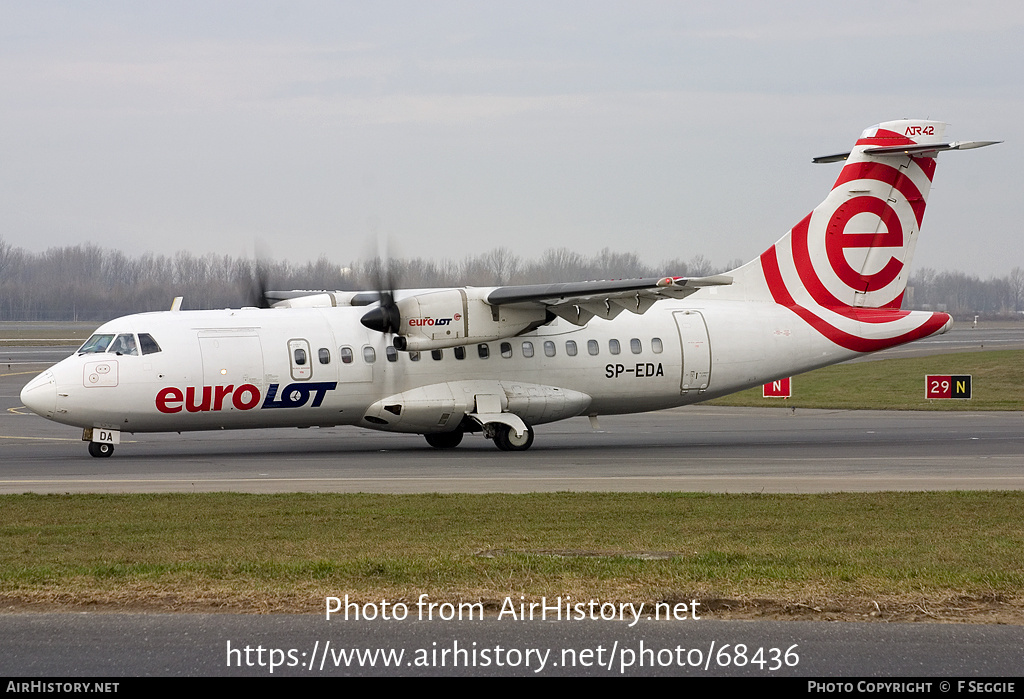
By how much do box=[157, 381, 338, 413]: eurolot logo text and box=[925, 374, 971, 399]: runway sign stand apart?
22.8 meters

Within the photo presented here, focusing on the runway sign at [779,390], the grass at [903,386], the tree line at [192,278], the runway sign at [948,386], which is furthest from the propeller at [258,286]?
the runway sign at [948,386]

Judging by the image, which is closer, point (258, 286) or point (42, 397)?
point (42, 397)

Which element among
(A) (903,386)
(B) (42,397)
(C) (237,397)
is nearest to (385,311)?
(C) (237,397)

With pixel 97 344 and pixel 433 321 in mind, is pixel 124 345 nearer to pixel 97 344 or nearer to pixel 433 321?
pixel 97 344

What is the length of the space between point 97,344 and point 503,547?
14.6 meters

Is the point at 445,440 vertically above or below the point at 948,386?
above

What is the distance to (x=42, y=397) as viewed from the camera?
22.6 metres

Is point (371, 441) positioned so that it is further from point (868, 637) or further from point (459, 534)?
point (868, 637)

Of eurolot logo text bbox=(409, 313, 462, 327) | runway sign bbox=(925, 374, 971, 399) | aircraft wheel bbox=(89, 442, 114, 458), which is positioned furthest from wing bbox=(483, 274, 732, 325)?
runway sign bbox=(925, 374, 971, 399)

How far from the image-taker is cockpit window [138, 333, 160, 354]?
23.3 metres

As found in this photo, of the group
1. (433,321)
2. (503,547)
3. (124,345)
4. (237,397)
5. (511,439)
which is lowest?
(511,439)

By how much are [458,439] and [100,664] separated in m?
20.0

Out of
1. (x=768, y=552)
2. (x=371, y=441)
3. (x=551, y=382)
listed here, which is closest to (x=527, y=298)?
(x=551, y=382)

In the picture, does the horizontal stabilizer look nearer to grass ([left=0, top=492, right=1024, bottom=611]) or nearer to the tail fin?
the tail fin
